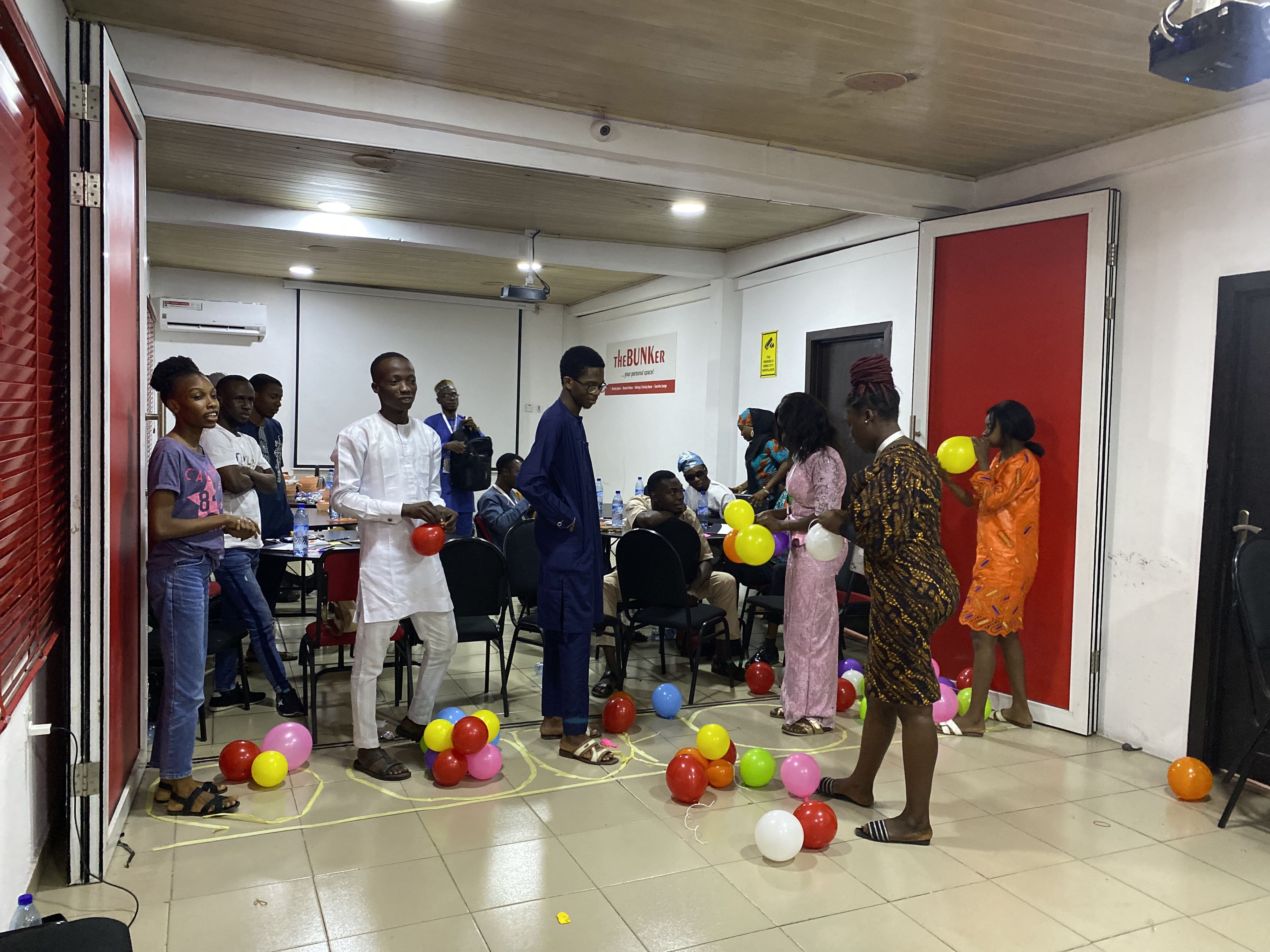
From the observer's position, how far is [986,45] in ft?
11.2

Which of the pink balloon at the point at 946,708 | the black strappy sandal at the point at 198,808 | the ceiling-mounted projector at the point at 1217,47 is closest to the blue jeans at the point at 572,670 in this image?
the black strappy sandal at the point at 198,808

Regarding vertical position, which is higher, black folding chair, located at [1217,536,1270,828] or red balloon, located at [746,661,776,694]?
black folding chair, located at [1217,536,1270,828]

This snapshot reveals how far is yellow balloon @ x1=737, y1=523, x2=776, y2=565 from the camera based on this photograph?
3.61 metres

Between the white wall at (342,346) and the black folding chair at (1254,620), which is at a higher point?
the white wall at (342,346)

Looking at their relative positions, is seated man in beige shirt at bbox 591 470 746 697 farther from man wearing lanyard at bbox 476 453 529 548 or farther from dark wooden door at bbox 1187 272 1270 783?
dark wooden door at bbox 1187 272 1270 783

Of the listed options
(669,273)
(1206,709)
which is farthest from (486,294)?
(1206,709)

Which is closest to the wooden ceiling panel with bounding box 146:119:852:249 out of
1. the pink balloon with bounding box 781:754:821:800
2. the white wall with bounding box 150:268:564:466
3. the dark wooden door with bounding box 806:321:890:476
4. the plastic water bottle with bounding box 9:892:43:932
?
the dark wooden door with bounding box 806:321:890:476

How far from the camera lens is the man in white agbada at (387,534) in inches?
141

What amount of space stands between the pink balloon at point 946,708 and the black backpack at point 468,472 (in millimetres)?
3369

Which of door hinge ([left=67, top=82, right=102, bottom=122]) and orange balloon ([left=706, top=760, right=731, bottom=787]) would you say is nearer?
door hinge ([left=67, top=82, right=102, bottom=122])

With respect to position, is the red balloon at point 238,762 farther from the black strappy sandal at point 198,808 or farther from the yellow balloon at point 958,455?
the yellow balloon at point 958,455

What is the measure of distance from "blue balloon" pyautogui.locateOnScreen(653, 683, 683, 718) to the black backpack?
7.99ft

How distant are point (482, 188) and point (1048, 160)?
11.5 ft

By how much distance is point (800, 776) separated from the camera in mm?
3527
